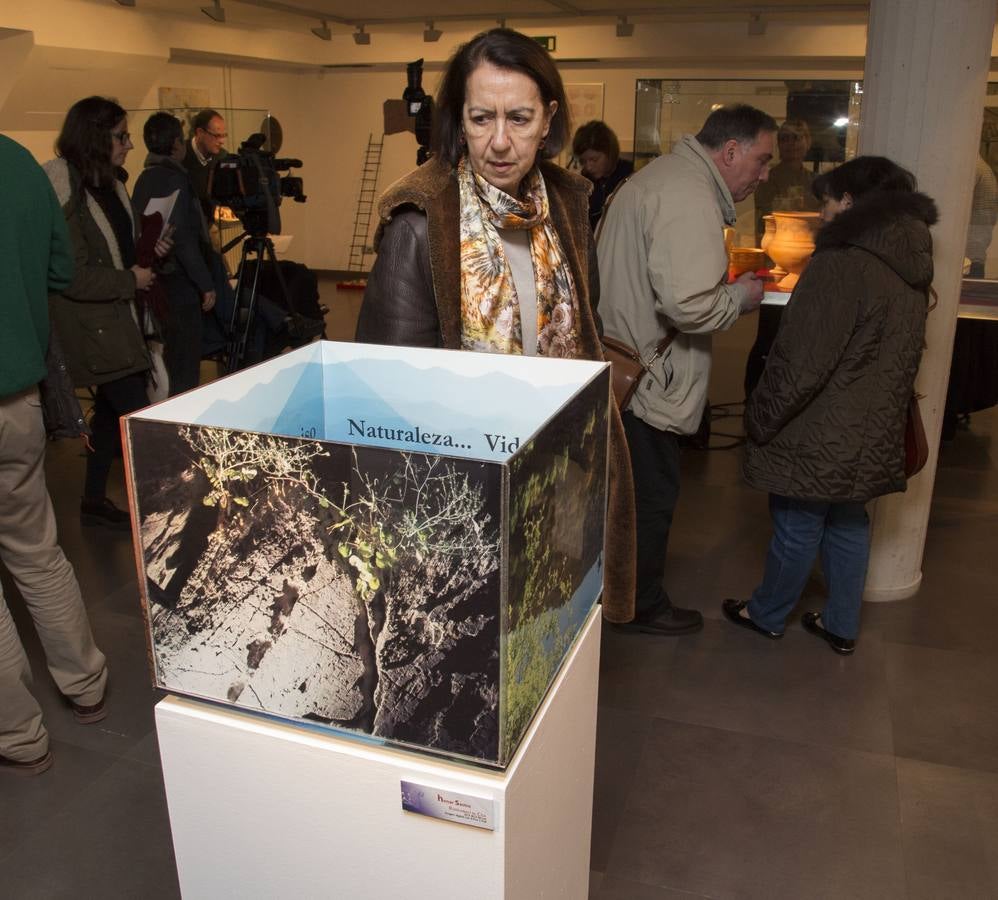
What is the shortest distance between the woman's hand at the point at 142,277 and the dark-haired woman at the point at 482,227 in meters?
2.10

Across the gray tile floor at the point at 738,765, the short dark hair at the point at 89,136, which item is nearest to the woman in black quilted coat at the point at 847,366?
the gray tile floor at the point at 738,765

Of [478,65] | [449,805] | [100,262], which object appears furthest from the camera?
[100,262]

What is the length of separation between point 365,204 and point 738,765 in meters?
8.60

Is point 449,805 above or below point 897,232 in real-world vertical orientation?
below

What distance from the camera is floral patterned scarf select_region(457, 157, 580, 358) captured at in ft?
5.21

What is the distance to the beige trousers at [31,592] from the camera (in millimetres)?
2189

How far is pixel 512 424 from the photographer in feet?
4.12

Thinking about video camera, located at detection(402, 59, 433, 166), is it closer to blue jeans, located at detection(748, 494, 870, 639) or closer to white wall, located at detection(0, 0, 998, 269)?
white wall, located at detection(0, 0, 998, 269)

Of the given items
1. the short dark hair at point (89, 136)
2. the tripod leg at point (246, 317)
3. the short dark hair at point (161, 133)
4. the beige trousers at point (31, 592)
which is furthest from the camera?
the tripod leg at point (246, 317)

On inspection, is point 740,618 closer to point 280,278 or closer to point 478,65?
point 478,65

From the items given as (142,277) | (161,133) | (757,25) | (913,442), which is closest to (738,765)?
(913,442)

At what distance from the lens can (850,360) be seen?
99.7 inches

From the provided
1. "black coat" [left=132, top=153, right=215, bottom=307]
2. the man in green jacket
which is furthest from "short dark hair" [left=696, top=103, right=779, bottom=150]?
"black coat" [left=132, top=153, right=215, bottom=307]

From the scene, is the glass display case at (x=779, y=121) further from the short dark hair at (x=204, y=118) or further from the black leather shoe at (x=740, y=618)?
the short dark hair at (x=204, y=118)
